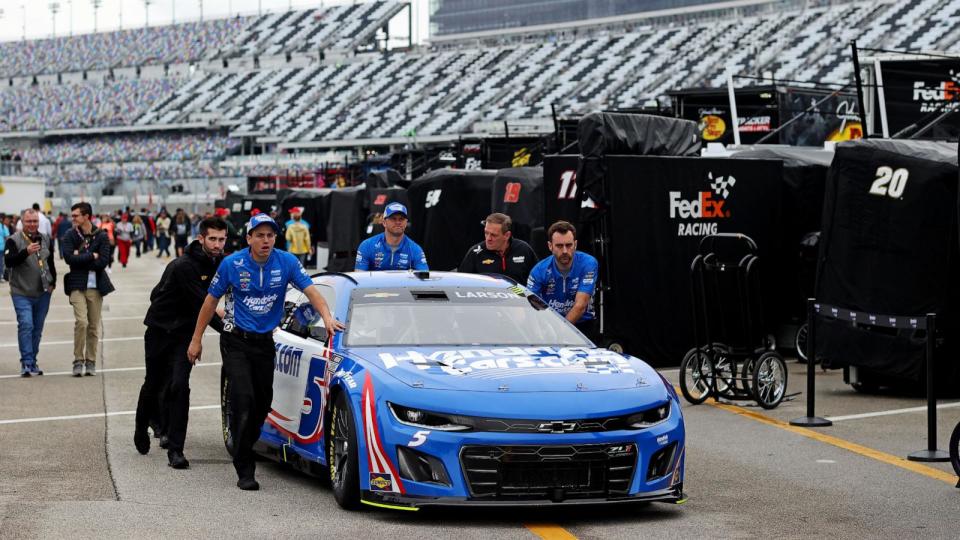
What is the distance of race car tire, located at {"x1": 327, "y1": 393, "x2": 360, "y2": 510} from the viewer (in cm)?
785

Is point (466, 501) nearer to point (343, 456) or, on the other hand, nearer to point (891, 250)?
point (343, 456)

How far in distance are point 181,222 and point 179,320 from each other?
46.9 m

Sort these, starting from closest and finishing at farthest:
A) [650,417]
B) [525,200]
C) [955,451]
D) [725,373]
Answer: [650,417] < [955,451] < [725,373] < [525,200]

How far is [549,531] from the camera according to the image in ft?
24.6

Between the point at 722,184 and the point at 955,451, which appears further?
the point at 722,184

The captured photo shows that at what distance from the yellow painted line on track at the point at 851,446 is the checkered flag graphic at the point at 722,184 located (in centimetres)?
418

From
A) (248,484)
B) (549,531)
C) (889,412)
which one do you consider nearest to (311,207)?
(889,412)

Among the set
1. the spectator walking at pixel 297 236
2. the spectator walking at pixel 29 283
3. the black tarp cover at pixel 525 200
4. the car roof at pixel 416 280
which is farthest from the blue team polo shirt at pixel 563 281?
the spectator walking at pixel 297 236

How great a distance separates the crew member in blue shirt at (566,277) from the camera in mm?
11492

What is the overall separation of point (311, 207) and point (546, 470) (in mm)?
35906

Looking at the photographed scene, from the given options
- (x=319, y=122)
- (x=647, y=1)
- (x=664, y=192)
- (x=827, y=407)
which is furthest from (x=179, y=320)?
(x=647, y=1)

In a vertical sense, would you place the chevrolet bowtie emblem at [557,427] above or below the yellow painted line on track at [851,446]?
above

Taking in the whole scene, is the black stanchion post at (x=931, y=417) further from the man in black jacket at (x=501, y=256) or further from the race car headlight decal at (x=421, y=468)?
the race car headlight decal at (x=421, y=468)

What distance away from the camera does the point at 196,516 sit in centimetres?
796
